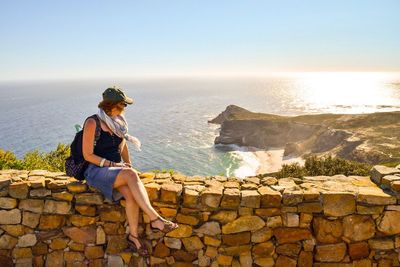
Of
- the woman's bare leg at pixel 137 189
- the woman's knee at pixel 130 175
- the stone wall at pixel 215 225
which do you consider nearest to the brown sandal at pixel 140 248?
the stone wall at pixel 215 225

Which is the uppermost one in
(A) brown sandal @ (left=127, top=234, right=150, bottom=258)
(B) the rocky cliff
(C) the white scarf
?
(C) the white scarf

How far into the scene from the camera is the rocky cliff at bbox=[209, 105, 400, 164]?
163ft

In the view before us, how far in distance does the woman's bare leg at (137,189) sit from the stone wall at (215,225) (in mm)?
414

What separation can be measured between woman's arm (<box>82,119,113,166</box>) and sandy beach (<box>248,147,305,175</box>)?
48667 millimetres

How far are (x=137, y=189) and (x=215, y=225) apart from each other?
1.47 meters

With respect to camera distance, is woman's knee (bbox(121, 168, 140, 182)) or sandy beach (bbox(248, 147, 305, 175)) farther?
sandy beach (bbox(248, 147, 305, 175))

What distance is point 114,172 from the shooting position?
18.4 feet

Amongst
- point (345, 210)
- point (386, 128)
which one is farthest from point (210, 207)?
point (386, 128)

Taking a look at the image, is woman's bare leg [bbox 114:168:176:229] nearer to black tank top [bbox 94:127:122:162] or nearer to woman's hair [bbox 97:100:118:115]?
black tank top [bbox 94:127:122:162]

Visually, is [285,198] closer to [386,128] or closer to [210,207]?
[210,207]

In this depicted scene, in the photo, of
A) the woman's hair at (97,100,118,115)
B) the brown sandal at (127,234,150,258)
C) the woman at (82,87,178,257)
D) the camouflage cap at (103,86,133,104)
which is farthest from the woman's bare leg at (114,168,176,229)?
the camouflage cap at (103,86,133,104)

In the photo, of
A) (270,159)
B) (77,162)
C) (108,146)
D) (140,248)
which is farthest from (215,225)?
(270,159)

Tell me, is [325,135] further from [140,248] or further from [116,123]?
[140,248]

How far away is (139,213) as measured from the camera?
5.95m
